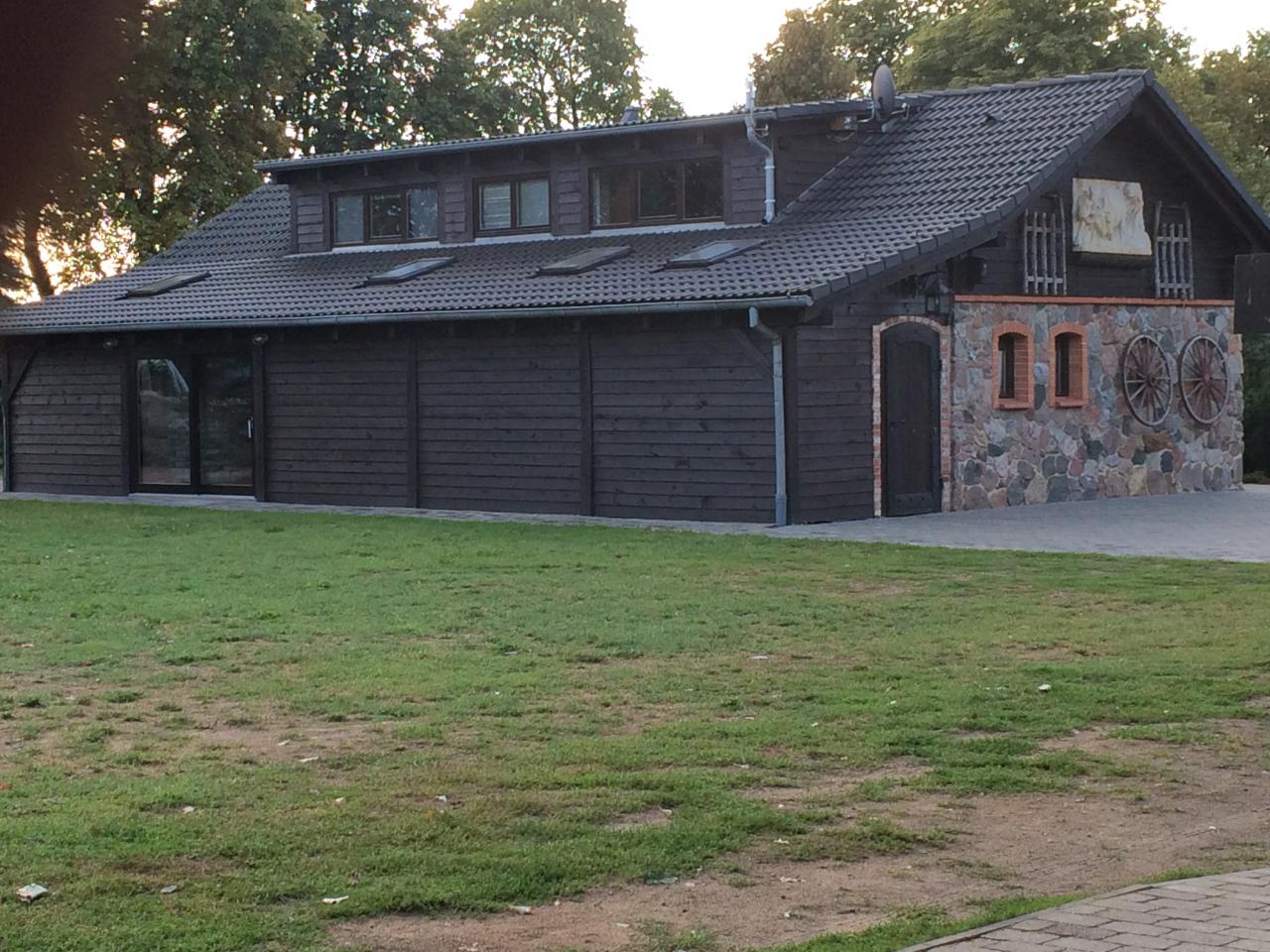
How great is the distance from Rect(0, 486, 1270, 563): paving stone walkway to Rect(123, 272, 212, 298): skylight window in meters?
4.21

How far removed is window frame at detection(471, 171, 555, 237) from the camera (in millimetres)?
28016

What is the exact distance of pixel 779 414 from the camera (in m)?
22.3

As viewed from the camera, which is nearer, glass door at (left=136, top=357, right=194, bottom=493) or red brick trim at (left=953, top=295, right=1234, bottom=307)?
red brick trim at (left=953, top=295, right=1234, bottom=307)

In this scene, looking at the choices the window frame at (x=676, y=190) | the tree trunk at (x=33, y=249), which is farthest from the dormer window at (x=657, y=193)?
the tree trunk at (x=33, y=249)

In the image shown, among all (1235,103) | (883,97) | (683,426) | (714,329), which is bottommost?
(683,426)

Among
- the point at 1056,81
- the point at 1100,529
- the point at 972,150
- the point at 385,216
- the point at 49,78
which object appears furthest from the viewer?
the point at 385,216

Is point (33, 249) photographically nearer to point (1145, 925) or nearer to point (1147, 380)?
point (1145, 925)

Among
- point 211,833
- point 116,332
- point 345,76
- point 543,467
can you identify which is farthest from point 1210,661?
point 345,76

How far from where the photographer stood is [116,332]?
28938 mm

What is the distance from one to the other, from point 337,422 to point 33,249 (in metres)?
24.9

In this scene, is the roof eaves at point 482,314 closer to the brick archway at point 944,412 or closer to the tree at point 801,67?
the brick archway at point 944,412

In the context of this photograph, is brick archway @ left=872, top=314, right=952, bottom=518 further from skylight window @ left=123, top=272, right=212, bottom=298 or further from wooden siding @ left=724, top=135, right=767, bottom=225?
skylight window @ left=123, top=272, right=212, bottom=298

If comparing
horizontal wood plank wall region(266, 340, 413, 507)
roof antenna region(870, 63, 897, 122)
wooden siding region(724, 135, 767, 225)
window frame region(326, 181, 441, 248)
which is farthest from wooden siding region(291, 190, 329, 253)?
roof antenna region(870, 63, 897, 122)

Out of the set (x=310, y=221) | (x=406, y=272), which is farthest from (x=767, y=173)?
(x=310, y=221)
